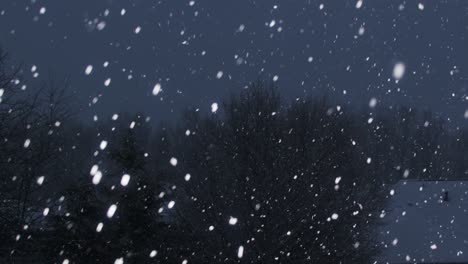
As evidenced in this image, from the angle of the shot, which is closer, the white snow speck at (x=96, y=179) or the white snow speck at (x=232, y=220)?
the white snow speck at (x=232, y=220)

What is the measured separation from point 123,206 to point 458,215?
658 inches

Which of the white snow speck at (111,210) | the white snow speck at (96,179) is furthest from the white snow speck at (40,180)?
the white snow speck at (111,210)

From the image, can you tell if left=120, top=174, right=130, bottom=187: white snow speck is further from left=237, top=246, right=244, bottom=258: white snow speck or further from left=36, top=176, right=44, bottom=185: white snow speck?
left=237, top=246, right=244, bottom=258: white snow speck

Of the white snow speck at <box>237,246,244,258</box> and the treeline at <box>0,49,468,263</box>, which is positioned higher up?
the treeline at <box>0,49,468,263</box>

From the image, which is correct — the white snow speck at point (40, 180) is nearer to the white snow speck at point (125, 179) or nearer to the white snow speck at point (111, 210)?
the white snow speck at point (111, 210)

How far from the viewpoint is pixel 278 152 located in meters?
20.2

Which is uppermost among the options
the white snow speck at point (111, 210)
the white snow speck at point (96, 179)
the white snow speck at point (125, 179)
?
the white snow speck at point (96, 179)

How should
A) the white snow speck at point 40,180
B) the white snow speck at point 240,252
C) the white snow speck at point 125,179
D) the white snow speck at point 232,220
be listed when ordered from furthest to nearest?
the white snow speck at point 40,180 < the white snow speck at point 125,179 < the white snow speck at point 232,220 < the white snow speck at point 240,252

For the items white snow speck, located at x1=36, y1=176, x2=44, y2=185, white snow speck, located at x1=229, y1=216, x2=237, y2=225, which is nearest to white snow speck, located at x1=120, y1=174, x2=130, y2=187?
white snow speck, located at x1=36, y1=176, x2=44, y2=185

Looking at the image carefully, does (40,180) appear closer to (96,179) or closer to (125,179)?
(96,179)

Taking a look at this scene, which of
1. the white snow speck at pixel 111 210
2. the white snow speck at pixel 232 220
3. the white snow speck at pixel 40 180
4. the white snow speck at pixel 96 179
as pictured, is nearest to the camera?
the white snow speck at pixel 232 220

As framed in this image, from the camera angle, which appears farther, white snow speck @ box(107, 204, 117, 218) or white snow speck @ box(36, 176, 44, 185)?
white snow speck @ box(36, 176, 44, 185)

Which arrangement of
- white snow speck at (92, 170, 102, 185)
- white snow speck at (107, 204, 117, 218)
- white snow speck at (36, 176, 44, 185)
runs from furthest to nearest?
white snow speck at (36, 176, 44, 185) → white snow speck at (92, 170, 102, 185) → white snow speck at (107, 204, 117, 218)

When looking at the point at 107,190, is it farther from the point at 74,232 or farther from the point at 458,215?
the point at 458,215
